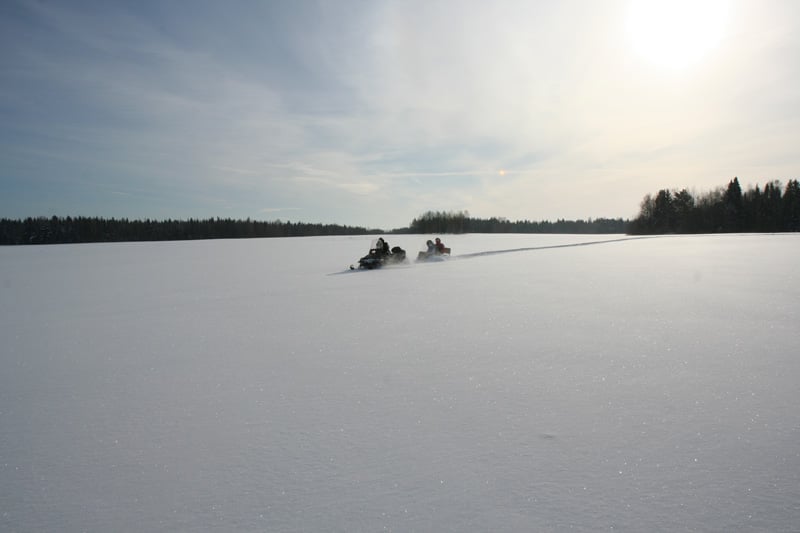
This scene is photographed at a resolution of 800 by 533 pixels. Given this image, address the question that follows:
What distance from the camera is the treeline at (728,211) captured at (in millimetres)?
66250

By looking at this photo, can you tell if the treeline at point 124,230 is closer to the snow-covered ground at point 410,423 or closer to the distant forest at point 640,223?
the distant forest at point 640,223

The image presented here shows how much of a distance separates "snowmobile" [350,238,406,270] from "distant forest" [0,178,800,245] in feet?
244

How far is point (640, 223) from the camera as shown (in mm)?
82188

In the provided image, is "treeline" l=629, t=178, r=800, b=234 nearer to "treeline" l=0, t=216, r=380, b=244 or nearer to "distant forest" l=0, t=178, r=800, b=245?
"distant forest" l=0, t=178, r=800, b=245

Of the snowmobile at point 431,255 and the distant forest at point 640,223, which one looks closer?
the snowmobile at point 431,255

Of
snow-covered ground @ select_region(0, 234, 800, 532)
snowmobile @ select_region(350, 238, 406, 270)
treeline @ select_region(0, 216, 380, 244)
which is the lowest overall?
snow-covered ground @ select_region(0, 234, 800, 532)

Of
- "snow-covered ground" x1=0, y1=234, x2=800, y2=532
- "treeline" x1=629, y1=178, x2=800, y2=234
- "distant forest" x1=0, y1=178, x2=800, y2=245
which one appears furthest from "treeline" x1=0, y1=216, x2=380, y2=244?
"snow-covered ground" x1=0, y1=234, x2=800, y2=532

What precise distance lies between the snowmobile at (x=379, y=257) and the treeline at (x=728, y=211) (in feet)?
253

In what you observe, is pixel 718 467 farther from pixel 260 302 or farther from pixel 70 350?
pixel 260 302

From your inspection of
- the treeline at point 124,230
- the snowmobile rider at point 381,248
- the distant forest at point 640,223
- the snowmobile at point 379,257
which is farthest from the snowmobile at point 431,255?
the treeline at point 124,230

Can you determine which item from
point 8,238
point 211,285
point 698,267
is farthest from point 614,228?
point 8,238

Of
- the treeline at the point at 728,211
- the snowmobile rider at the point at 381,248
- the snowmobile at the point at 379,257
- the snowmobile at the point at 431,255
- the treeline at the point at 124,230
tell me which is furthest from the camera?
the treeline at the point at 124,230

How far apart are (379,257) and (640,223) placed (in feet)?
270

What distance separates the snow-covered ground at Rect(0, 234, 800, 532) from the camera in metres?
2.37
